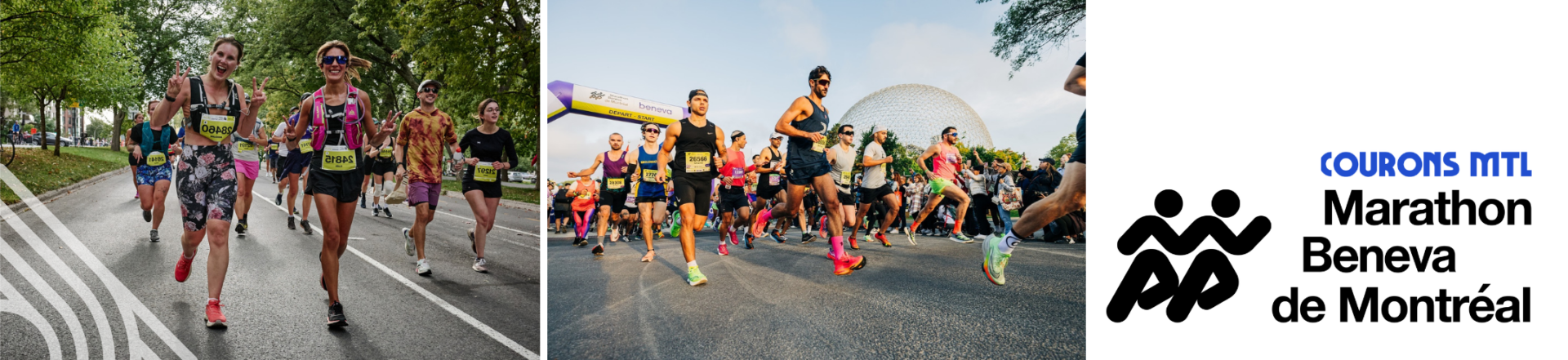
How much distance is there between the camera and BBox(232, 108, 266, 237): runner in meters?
2.17

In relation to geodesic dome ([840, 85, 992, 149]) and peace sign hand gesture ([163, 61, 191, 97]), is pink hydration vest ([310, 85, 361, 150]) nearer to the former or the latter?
peace sign hand gesture ([163, 61, 191, 97])

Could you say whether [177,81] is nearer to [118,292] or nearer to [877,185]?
[118,292]

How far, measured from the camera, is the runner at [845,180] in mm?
2251

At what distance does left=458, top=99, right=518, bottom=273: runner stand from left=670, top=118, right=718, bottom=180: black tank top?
0.85 m

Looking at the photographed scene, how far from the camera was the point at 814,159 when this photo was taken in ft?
7.70

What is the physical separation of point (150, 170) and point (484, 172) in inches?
45.7

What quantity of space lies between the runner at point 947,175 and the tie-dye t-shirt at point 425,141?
2.12 meters

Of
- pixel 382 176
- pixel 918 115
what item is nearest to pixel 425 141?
pixel 382 176

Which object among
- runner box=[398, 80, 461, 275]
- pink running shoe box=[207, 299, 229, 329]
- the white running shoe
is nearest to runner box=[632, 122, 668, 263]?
runner box=[398, 80, 461, 275]
